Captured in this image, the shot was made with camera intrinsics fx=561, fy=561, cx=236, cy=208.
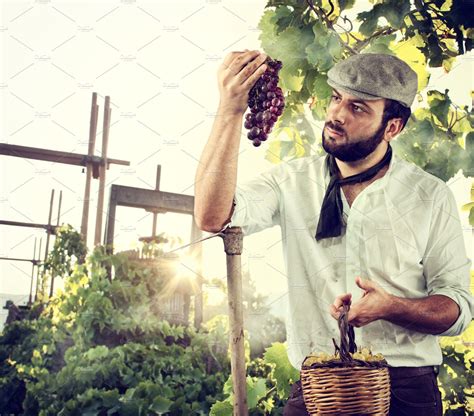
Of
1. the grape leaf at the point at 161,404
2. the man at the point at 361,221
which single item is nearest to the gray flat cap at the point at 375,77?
the man at the point at 361,221

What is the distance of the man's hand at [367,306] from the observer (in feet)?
2.22

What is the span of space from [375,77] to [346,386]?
1.52ft

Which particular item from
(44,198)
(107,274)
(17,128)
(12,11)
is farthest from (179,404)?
(12,11)

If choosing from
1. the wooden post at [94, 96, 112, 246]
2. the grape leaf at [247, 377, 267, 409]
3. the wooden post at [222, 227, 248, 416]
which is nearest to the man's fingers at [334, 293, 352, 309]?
the wooden post at [222, 227, 248, 416]

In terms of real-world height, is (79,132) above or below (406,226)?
above

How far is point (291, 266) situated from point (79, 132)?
1.60 feet

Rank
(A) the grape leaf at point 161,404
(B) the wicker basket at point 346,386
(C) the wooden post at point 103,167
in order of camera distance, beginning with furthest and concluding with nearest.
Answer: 1. (A) the grape leaf at point 161,404
2. (C) the wooden post at point 103,167
3. (B) the wicker basket at point 346,386

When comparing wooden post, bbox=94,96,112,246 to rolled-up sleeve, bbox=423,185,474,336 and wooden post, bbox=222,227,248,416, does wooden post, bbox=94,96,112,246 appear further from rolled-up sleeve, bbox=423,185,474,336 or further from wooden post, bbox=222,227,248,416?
rolled-up sleeve, bbox=423,185,474,336

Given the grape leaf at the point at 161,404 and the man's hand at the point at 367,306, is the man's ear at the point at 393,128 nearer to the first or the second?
the man's hand at the point at 367,306

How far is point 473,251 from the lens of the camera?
933mm

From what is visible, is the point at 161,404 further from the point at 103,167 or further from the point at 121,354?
the point at 103,167

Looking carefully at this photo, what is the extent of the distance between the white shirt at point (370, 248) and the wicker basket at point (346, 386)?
161 millimetres

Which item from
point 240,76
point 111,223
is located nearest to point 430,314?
point 240,76

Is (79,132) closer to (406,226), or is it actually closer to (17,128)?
(17,128)
